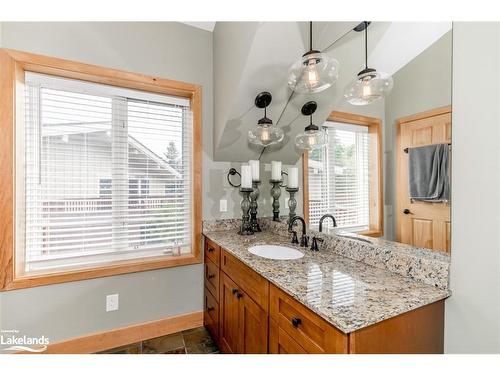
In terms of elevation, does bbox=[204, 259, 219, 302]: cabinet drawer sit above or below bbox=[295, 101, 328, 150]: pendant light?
below

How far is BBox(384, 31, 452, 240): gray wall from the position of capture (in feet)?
3.26

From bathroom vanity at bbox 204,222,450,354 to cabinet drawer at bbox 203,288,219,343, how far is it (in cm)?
21

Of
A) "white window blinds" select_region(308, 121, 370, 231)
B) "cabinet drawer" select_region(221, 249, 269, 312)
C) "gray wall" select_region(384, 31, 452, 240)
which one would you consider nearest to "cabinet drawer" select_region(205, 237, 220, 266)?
"cabinet drawer" select_region(221, 249, 269, 312)

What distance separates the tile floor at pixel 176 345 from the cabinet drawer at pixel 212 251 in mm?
645

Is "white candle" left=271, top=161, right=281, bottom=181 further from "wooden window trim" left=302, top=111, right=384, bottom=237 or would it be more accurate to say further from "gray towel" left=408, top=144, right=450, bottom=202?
"gray towel" left=408, top=144, right=450, bottom=202

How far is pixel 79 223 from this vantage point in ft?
5.97

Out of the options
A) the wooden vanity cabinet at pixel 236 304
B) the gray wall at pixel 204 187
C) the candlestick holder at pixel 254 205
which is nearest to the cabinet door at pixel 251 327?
the wooden vanity cabinet at pixel 236 304

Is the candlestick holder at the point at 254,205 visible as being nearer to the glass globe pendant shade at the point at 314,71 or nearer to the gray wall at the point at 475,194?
the glass globe pendant shade at the point at 314,71

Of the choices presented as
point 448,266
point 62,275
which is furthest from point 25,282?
point 448,266

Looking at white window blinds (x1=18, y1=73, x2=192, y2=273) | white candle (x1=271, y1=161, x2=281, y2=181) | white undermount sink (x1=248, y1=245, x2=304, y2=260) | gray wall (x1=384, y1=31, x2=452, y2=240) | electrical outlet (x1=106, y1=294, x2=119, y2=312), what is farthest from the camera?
white candle (x1=271, y1=161, x2=281, y2=181)

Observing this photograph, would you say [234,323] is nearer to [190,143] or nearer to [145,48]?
[190,143]

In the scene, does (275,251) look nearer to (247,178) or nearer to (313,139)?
(247,178)

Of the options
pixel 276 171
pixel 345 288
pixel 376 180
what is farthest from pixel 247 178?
pixel 345 288

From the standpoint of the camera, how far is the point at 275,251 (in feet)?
5.26
